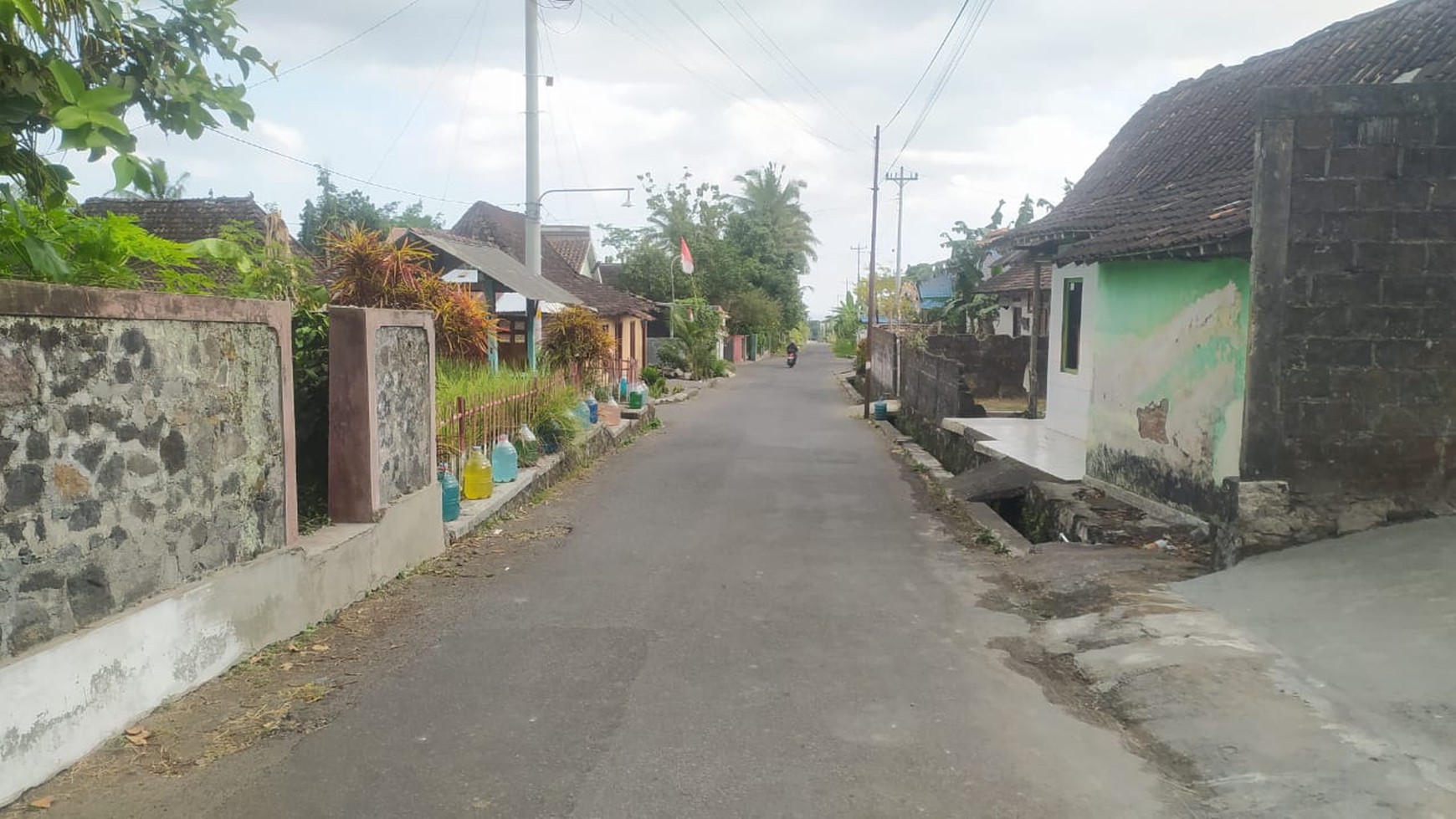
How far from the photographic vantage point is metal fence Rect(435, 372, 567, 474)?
966cm

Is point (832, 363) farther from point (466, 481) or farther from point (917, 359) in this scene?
point (466, 481)

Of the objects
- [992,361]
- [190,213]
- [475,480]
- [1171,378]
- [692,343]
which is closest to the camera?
[1171,378]

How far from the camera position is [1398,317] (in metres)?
6.73

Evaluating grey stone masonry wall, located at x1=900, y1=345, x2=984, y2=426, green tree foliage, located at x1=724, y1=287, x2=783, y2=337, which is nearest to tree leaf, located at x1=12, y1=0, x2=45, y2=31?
grey stone masonry wall, located at x1=900, y1=345, x2=984, y2=426

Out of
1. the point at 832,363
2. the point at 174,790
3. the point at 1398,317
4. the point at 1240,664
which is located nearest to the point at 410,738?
the point at 174,790

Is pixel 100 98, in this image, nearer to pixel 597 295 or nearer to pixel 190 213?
pixel 190 213

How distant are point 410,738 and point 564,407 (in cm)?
977

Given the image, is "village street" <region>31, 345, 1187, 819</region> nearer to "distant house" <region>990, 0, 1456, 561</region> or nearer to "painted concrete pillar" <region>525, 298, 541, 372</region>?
"distant house" <region>990, 0, 1456, 561</region>

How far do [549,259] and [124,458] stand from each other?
3068 cm

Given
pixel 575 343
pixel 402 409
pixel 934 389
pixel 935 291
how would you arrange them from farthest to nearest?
pixel 935 291 → pixel 934 389 → pixel 575 343 → pixel 402 409

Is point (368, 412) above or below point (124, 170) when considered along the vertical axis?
below

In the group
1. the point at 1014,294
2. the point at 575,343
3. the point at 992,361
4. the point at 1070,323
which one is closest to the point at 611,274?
the point at 1014,294

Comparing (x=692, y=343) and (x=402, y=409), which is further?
(x=692, y=343)

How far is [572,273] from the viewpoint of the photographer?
33.9 m
